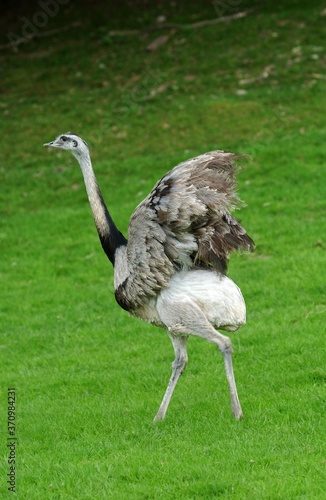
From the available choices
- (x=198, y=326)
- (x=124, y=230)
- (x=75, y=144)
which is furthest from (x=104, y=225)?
(x=124, y=230)

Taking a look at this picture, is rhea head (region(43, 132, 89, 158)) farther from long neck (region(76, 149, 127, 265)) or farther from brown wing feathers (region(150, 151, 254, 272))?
brown wing feathers (region(150, 151, 254, 272))

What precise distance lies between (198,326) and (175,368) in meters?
0.64

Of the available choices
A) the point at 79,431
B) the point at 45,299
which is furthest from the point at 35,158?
the point at 79,431

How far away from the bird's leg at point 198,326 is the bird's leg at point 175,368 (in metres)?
0.36

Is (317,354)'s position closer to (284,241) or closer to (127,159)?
(284,241)

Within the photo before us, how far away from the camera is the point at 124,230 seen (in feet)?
46.4

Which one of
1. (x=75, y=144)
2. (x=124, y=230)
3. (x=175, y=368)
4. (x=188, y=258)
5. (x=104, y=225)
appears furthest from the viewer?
(x=124, y=230)

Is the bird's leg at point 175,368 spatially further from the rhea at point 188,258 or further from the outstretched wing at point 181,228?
the outstretched wing at point 181,228

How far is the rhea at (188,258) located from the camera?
7355mm

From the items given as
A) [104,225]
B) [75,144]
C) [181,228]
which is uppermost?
[75,144]

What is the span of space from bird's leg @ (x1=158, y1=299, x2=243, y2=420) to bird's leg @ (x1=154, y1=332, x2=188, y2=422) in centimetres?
36

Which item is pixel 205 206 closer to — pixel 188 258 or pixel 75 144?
pixel 188 258

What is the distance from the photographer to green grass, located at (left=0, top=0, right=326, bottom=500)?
22.1ft

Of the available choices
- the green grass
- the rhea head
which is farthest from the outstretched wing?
the green grass
